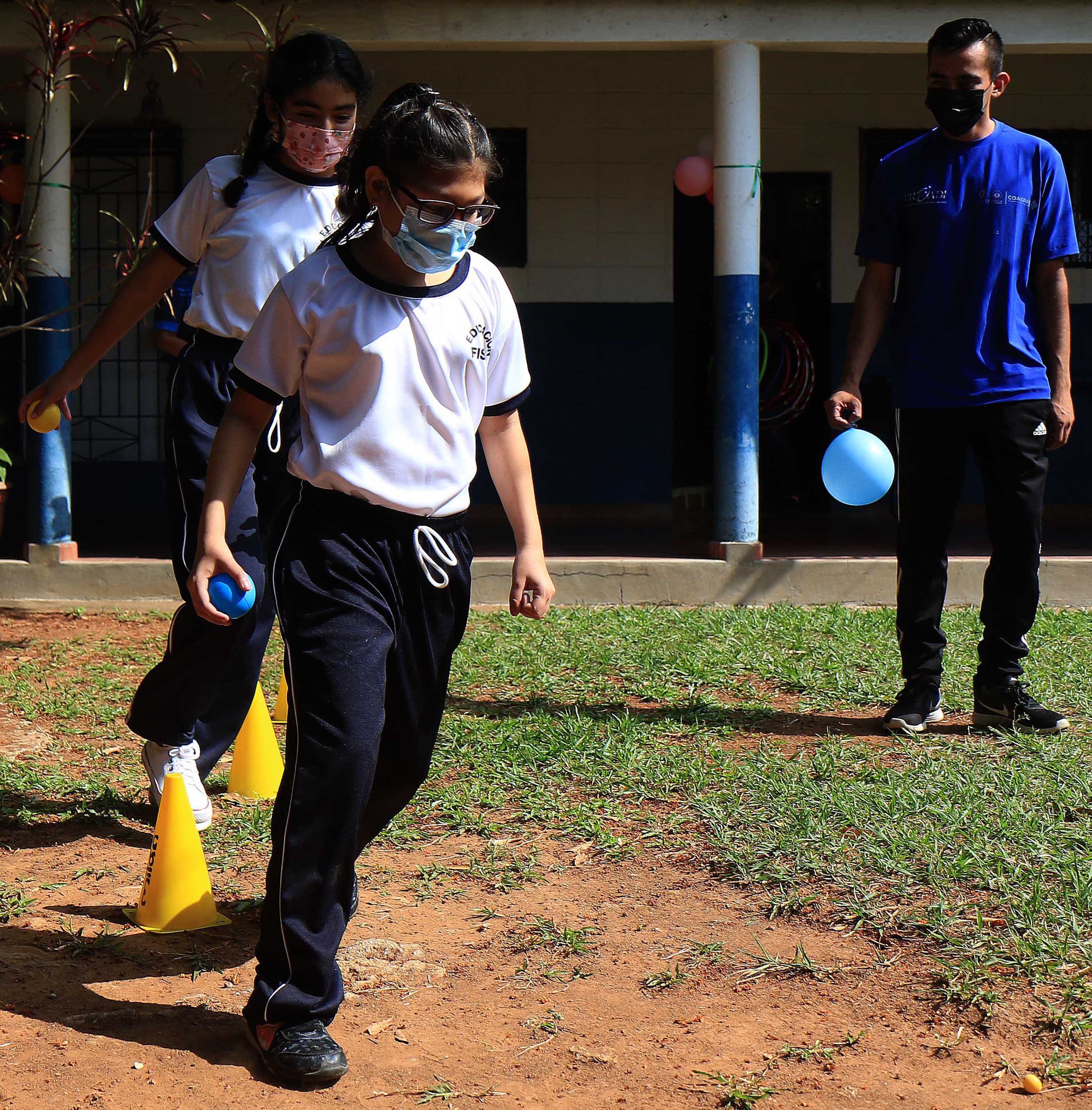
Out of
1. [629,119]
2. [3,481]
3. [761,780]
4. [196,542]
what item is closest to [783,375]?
[629,119]

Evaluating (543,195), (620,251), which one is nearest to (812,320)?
(620,251)

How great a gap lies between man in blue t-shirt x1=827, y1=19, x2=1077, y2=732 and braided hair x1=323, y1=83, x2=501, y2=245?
2238 mm

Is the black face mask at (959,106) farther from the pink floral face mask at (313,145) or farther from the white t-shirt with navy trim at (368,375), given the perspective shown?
the white t-shirt with navy trim at (368,375)

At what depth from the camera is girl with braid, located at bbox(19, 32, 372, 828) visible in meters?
3.64

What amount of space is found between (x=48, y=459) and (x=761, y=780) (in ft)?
17.1

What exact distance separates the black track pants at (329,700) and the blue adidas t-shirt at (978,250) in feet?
8.53

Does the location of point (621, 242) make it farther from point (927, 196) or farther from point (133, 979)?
point (133, 979)

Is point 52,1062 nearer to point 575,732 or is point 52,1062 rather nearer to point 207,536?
point 207,536

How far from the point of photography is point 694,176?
29.7ft

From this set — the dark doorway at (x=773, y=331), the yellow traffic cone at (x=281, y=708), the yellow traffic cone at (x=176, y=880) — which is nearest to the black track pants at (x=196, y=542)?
the yellow traffic cone at (x=176, y=880)

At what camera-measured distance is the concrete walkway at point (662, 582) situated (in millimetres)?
7918

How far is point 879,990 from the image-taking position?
2.98 m

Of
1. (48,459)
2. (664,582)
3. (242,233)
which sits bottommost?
(664,582)

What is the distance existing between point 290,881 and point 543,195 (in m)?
8.80
